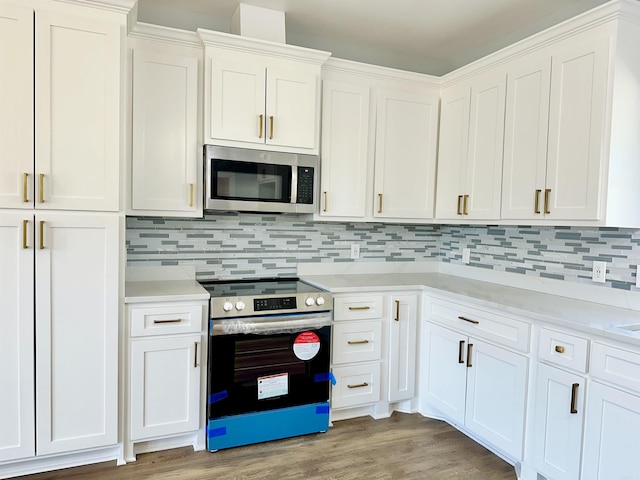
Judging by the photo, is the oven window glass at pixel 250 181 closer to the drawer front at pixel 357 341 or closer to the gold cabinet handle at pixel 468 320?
the drawer front at pixel 357 341

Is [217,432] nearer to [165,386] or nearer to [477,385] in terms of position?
[165,386]

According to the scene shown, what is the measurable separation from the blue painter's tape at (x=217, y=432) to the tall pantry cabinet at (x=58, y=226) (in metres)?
0.49

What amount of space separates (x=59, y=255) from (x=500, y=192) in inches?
96.2

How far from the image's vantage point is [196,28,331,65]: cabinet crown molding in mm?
2508

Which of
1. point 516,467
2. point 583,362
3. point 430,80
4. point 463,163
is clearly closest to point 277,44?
point 430,80

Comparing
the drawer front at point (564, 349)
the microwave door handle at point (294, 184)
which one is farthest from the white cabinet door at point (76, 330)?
the drawer front at point (564, 349)

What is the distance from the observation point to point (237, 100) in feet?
8.54

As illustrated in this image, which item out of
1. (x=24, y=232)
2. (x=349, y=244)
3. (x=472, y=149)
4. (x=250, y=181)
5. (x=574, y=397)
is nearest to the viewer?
(x=574, y=397)

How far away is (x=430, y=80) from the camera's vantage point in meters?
3.17

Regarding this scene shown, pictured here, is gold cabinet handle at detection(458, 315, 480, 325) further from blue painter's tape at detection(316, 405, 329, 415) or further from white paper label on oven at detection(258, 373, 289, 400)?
white paper label on oven at detection(258, 373, 289, 400)

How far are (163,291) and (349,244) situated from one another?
1464 millimetres

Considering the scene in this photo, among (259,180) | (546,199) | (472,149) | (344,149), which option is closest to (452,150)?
(472,149)

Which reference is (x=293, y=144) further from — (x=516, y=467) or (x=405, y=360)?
(x=516, y=467)

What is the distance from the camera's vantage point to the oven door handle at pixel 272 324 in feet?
7.83
